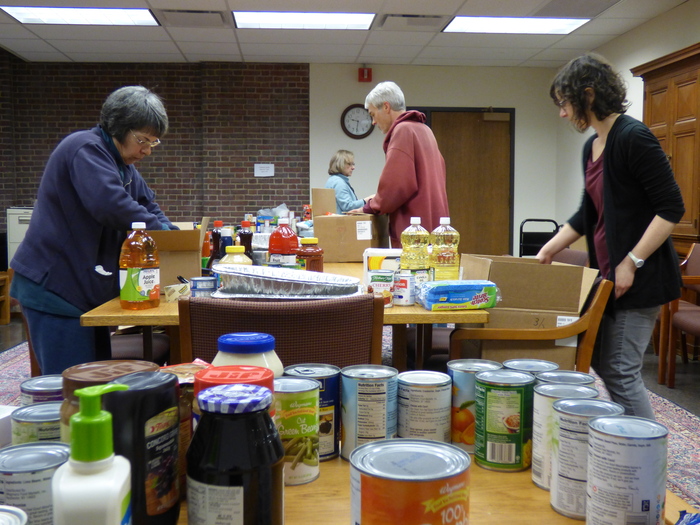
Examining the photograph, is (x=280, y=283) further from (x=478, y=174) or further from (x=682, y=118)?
(x=478, y=174)

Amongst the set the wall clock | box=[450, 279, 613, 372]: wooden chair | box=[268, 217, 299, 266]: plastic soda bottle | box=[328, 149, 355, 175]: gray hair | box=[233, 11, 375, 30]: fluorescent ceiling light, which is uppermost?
box=[233, 11, 375, 30]: fluorescent ceiling light

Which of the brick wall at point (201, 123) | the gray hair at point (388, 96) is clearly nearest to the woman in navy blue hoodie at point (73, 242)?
the gray hair at point (388, 96)

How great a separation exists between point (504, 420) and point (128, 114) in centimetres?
174

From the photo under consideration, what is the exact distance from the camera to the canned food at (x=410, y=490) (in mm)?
558

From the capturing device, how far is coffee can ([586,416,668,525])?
625mm

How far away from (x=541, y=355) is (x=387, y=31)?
459 centimetres

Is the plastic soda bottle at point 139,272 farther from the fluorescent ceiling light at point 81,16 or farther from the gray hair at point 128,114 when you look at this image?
the fluorescent ceiling light at point 81,16

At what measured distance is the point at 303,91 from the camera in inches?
281

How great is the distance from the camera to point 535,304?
6.31 feet

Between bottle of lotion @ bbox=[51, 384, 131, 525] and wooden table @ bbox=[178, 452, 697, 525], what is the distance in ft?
0.78

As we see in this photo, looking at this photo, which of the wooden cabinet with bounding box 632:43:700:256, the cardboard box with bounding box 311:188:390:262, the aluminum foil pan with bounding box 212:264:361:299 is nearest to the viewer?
the aluminum foil pan with bounding box 212:264:361:299

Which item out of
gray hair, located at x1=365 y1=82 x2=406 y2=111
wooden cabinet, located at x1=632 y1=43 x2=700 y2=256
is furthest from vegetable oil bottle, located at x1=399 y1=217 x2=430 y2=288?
wooden cabinet, located at x1=632 y1=43 x2=700 y2=256

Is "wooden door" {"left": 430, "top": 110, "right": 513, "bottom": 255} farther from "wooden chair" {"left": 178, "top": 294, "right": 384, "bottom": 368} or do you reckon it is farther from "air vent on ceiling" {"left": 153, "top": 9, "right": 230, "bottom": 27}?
"wooden chair" {"left": 178, "top": 294, "right": 384, "bottom": 368}

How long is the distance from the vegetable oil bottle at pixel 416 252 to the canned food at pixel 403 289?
1.9 inches
